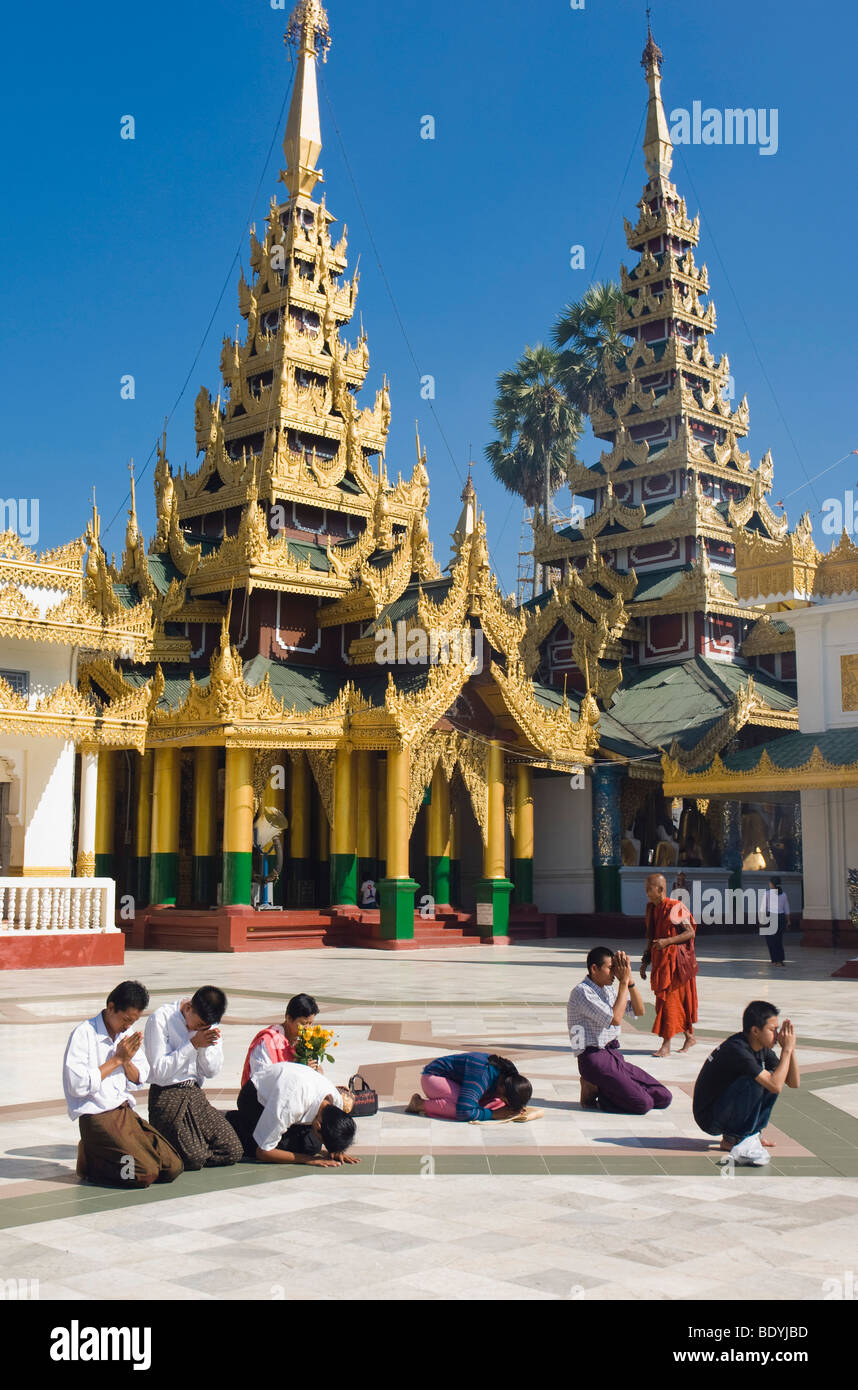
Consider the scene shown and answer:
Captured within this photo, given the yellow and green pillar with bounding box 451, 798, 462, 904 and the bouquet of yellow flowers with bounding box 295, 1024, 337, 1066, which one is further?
the yellow and green pillar with bounding box 451, 798, 462, 904

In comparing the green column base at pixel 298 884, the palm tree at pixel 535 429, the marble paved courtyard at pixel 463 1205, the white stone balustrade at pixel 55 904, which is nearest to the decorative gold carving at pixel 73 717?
the white stone balustrade at pixel 55 904

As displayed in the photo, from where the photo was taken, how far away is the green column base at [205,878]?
26516 millimetres

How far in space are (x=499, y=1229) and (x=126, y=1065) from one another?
2.14 meters

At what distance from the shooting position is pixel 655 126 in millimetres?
45969

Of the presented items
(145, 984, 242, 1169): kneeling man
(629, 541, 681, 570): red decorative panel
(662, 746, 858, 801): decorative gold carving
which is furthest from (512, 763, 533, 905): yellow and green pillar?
(145, 984, 242, 1169): kneeling man

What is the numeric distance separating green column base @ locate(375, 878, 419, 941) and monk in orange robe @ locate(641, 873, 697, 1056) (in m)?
13.5

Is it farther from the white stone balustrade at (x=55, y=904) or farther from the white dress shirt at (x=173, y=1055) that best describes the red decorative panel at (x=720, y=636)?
the white dress shirt at (x=173, y=1055)

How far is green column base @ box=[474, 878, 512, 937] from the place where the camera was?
89.5 ft

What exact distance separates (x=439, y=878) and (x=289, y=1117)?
20916mm

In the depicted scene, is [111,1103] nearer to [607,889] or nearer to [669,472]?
[607,889]

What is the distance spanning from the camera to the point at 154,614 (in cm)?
2925

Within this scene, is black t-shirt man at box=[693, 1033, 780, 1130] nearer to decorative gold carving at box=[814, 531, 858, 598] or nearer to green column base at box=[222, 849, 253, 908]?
green column base at box=[222, 849, 253, 908]
